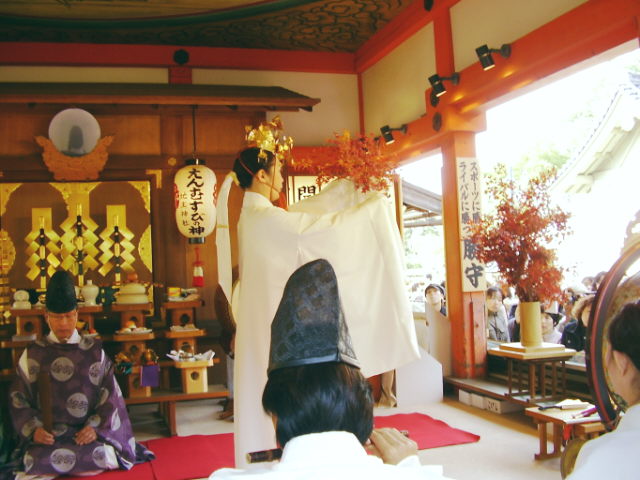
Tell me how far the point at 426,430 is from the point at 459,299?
1.58 m

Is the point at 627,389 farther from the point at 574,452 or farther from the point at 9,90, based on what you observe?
the point at 9,90

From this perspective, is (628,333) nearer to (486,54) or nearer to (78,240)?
(486,54)

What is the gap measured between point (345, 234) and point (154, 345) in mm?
5559

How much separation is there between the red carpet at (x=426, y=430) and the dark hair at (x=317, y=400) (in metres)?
3.91

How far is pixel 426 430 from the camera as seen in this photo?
17.8 ft

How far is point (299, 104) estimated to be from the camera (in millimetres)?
7637

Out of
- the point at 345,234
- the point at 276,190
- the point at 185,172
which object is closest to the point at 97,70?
the point at 185,172

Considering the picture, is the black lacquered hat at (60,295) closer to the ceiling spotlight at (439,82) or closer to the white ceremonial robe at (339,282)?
the white ceremonial robe at (339,282)

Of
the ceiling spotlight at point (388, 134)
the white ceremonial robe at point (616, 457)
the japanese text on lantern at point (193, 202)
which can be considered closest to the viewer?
the white ceremonial robe at point (616, 457)

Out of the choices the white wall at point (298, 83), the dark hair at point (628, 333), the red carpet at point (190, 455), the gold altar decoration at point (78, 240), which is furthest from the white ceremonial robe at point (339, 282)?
the white wall at point (298, 83)

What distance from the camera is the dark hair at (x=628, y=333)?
174cm

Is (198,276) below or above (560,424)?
above

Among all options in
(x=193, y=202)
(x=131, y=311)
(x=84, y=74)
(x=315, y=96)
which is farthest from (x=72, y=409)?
(x=315, y=96)

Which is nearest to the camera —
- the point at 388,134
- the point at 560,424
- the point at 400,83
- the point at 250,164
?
the point at 250,164
